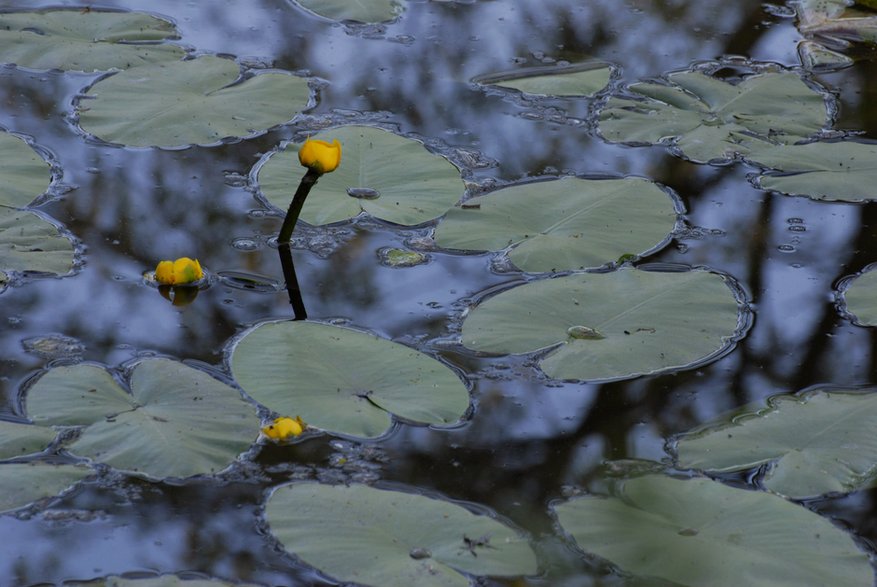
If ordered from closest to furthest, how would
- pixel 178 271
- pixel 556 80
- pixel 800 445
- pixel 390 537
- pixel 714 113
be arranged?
1. pixel 390 537
2. pixel 800 445
3. pixel 178 271
4. pixel 714 113
5. pixel 556 80

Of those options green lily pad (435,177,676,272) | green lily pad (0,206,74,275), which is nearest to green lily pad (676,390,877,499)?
green lily pad (435,177,676,272)

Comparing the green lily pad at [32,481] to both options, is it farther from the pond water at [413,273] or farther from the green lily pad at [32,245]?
the green lily pad at [32,245]

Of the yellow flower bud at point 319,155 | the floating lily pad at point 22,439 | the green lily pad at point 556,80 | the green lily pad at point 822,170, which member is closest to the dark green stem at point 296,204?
the yellow flower bud at point 319,155

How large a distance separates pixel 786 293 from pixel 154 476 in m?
1.41

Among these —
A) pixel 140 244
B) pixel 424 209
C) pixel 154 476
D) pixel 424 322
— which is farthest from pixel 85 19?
pixel 154 476

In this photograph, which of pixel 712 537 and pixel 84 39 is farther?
pixel 84 39

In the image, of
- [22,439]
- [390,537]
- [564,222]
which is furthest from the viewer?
[564,222]

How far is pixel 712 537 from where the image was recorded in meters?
1.69

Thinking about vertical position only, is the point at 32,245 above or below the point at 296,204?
below

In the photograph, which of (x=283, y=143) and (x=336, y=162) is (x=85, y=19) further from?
(x=336, y=162)

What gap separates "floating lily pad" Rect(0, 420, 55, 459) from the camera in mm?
1797

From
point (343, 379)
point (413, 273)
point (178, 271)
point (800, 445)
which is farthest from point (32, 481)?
point (800, 445)

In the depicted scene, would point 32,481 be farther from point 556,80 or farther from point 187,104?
point 556,80

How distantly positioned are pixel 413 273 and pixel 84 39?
1564 millimetres
